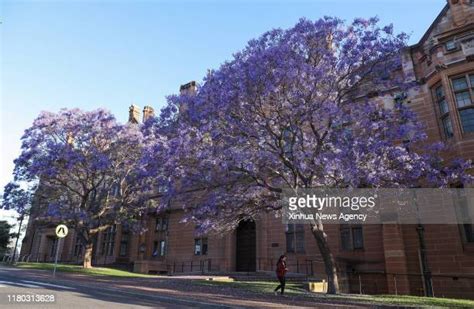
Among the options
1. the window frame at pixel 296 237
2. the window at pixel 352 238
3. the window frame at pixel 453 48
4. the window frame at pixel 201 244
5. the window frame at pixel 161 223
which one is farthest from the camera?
the window frame at pixel 161 223

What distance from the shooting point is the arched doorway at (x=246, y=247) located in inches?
956

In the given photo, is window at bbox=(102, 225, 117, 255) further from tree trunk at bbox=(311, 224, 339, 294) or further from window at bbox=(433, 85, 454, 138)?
window at bbox=(433, 85, 454, 138)

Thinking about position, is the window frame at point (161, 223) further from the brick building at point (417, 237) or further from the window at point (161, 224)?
the brick building at point (417, 237)

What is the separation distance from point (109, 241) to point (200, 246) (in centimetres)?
1256

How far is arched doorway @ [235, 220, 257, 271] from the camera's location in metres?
24.3

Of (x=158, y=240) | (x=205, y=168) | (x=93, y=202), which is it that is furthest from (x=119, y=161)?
(x=205, y=168)

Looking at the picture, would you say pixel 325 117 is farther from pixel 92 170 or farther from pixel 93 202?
pixel 93 202

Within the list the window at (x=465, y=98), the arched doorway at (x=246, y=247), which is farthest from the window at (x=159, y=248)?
the window at (x=465, y=98)

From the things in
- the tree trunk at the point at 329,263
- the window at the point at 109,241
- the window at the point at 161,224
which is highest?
the window at the point at 161,224

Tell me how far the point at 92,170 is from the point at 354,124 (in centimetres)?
1833

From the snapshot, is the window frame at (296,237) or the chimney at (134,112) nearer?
the window frame at (296,237)

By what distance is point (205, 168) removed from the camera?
1438cm

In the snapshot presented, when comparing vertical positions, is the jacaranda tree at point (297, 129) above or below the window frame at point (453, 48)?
below

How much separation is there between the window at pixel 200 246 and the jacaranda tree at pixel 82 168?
→ 493cm
